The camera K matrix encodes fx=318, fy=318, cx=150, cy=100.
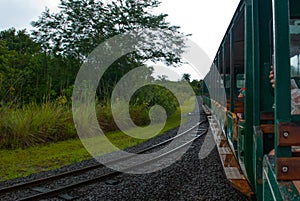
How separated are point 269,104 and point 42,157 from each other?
6.89 metres

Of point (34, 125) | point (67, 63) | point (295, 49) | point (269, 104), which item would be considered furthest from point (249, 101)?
point (67, 63)

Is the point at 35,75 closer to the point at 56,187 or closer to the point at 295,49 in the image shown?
the point at 56,187

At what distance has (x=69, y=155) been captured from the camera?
28.6 feet

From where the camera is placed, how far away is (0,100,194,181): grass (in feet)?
23.5

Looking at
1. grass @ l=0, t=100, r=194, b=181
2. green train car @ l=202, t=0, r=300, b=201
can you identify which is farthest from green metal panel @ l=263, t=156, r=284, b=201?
grass @ l=0, t=100, r=194, b=181

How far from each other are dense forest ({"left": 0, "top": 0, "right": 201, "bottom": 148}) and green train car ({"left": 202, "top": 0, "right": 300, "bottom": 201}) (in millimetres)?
7982

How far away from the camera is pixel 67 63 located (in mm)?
18953

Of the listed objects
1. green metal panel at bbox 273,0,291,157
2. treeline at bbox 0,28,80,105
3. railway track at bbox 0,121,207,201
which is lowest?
railway track at bbox 0,121,207,201

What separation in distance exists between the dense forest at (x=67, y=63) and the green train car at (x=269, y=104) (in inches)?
314

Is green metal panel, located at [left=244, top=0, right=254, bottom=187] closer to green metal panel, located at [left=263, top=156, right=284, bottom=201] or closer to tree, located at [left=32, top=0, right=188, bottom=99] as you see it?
green metal panel, located at [left=263, top=156, right=284, bottom=201]

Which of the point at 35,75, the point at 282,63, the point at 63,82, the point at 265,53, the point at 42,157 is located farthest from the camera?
the point at 63,82

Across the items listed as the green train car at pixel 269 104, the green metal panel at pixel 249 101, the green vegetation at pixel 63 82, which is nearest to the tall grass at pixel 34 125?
the green vegetation at pixel 63 82

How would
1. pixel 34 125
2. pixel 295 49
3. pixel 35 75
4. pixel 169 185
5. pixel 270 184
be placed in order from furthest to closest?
pixel 35 75
pixel 34 125
pixel 169 185
pixel 295 49
pixel 270 184

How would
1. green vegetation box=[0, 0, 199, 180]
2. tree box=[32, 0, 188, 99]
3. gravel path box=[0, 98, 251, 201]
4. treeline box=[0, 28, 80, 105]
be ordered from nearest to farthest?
gravel path box=[0, 98, 251, 201], green vegetation box=[0, 0, 199, 180], treeline box=[0, 28, 80, 105], tree box=[32, 0, 188, 99]
